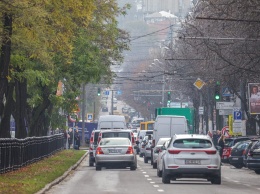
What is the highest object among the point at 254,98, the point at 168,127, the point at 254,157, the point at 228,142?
the point at 254,98

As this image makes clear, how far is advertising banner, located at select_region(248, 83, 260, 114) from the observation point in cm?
5420

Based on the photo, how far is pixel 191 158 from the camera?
31.1 metres

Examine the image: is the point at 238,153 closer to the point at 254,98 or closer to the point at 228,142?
the point at 228,142

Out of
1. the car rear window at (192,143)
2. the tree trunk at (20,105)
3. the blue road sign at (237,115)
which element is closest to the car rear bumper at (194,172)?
the car rear window at (192,143)

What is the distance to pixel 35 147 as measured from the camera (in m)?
47.5

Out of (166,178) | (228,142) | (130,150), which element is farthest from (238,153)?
(166,178)

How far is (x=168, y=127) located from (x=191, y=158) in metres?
23.7

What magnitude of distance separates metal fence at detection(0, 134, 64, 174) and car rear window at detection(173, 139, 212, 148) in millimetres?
5894

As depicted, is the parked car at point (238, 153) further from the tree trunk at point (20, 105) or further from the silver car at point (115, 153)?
the tree trunk at point (20, 105)

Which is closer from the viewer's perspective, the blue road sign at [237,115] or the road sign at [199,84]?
the blue road sign at [237,115]

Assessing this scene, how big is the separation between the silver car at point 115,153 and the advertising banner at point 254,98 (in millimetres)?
13080

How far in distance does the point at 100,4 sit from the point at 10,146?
18487 millimetres

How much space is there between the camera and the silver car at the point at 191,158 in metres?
31.1

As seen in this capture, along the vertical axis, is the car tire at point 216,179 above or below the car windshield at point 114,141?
below
